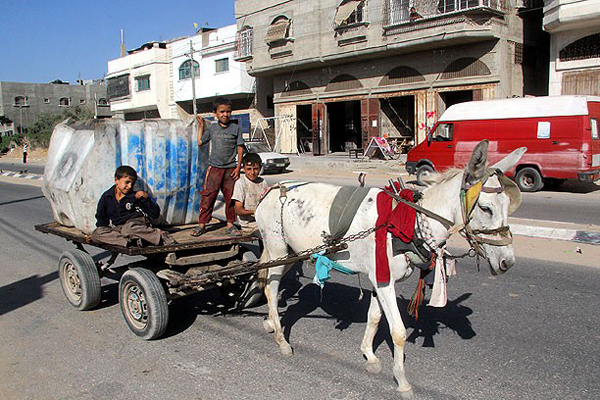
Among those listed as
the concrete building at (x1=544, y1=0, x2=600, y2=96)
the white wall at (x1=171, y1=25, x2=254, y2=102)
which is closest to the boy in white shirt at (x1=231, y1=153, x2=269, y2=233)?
the concrete building at (x1=544, y1=0, x2=600, y2=96)

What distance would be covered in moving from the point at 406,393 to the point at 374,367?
0.44m

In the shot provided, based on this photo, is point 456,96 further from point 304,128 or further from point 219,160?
point 219,160

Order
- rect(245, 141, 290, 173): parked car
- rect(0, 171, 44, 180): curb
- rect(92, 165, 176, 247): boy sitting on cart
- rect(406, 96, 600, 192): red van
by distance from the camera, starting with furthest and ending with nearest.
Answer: rect(0, 171, 44, 180): curb
rect(245, 141, 290, 173): parked car
rect(406, 96, 600, 192): red van
rect(92, 165, 176, 247): boy sitting on cart

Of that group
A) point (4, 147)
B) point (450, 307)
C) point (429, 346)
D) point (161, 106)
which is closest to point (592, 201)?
point (450, 307)

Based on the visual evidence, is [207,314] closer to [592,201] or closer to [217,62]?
[592,201]

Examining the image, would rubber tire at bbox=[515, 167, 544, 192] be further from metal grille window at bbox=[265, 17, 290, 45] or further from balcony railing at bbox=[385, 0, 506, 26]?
metal grille window at bbox=[265, 17, 290, 45]

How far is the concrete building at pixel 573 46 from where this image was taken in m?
19.5

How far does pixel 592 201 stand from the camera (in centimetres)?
1340

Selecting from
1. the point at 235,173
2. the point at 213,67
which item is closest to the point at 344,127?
the point at 213,67

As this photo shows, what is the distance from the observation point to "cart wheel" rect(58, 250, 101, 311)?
17.8ft

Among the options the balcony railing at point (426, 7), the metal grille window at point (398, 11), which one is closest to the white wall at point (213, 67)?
the metal grille window at point (398, 11)

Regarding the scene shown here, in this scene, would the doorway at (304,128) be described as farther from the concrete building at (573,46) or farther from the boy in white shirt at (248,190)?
the boy in white shirt at (248,190)

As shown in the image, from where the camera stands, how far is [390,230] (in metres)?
3.75

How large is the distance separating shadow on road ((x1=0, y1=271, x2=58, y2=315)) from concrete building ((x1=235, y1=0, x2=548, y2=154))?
20432mm
